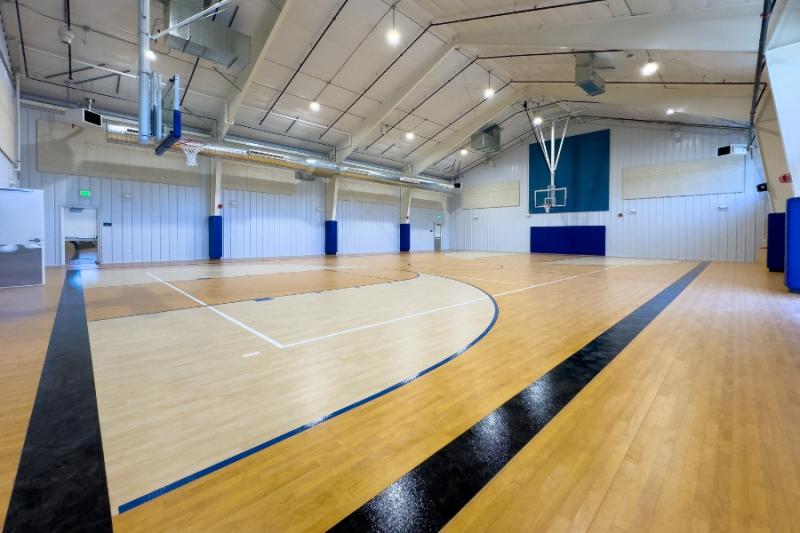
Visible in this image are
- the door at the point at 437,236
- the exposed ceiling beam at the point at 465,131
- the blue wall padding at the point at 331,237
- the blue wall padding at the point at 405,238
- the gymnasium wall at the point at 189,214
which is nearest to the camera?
the gymnasium wall at the point at 189,214

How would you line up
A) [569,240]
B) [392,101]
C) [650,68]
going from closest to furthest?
1. [650,68]
2. [392,101]
3. [569,240]

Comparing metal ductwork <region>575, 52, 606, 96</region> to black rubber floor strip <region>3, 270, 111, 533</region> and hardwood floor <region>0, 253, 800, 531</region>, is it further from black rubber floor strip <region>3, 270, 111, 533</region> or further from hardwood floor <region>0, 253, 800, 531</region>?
black rubber floor strip <region>3, 270, 111, 533</region>

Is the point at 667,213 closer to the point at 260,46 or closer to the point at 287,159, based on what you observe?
the point at 287,159

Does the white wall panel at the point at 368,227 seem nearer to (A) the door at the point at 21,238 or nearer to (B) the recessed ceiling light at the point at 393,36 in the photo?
(B) the recessed ceiling light at the point at 393,36

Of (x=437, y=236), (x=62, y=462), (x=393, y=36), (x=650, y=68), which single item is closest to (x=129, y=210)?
(x=393, y=36)

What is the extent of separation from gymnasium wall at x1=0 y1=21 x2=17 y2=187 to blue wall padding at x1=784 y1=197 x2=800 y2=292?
1657cm

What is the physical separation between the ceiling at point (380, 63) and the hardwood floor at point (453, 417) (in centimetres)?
746

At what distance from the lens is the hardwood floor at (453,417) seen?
5.19 ft

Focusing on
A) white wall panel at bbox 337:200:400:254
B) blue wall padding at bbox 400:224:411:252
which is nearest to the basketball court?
white wall panel at bbox 337:200:400:254

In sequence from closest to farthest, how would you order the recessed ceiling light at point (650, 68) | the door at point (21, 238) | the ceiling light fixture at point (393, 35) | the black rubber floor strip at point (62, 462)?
the black rubber floor strip at point (62, 462)
the door at point (21, 238)
the recessed ceiling light at point (650, 68)
the ceiling light fixture at point (393, 35)

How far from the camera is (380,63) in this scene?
12266mm

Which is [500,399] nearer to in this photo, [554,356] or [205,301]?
[554,356]

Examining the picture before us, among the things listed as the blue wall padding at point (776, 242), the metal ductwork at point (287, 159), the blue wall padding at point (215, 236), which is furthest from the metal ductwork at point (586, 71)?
the blue wall padding at point (215, 236)

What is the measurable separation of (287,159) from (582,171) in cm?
1500
